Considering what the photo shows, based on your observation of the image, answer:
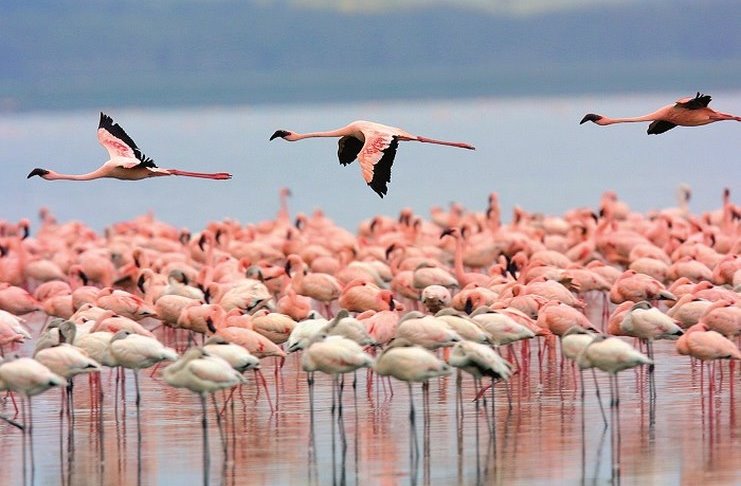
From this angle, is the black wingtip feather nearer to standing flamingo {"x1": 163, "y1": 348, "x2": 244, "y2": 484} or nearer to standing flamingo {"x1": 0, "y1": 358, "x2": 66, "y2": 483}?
standing flamingo {"x1": 163, "y1": 348, "x2": 244, "y2": 484}

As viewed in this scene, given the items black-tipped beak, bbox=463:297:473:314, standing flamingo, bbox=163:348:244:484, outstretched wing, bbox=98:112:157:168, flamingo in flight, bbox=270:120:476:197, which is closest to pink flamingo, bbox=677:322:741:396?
flamingo in flight, bbox=270:120:476:197

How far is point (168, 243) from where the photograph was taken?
20.8 meters

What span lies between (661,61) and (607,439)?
105735 mm

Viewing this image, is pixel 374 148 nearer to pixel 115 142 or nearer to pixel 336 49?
pixel 115 142

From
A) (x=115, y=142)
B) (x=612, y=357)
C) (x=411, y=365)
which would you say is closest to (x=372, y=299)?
(x=115, y=142)

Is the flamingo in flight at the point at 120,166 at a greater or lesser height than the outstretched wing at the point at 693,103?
lesser

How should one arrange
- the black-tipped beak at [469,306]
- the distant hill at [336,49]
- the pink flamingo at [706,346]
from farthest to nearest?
the distant hill at [336,49]
the black-tipped beak at [469,306]
the pink flamingo at [706,346]

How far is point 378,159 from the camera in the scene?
43.1ft

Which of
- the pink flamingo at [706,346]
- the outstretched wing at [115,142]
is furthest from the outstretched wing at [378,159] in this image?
the outstretched wing at [115,142]

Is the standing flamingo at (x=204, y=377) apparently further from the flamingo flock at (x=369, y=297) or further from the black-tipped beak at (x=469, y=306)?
the black-tipped beak at (x=469, y=306)

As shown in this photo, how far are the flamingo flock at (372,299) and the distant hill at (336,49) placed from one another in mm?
85629

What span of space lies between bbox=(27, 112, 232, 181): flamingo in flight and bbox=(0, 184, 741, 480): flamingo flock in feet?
3.36

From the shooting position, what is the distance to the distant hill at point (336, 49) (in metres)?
110

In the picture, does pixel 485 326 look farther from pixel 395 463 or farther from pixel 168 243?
pixel 168 243
